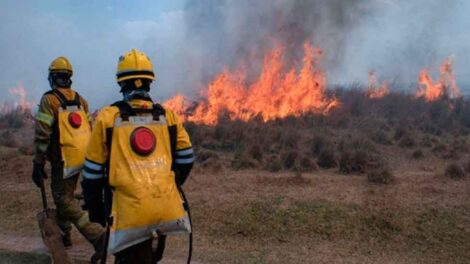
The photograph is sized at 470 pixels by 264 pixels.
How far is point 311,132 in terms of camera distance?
62.1 feet

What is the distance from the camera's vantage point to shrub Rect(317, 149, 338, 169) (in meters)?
13.1

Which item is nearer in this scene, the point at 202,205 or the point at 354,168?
the point at 202,205

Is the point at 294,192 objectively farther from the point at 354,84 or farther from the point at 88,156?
the point at 354,84

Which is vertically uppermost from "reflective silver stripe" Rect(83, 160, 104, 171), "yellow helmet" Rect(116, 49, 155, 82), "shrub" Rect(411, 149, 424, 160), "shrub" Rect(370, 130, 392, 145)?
"yellow helmet" Rect(116, 49, 155, 82)

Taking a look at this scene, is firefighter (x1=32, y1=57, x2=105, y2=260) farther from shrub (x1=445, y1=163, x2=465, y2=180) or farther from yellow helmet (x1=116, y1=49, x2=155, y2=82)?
shrub (x1=445, y1=163, x2=465, y2=180)

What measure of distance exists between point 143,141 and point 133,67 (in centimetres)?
58

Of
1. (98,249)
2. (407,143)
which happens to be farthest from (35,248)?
(407,143)

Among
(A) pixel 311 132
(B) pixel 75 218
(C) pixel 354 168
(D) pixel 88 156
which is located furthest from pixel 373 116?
(D) pixel 88 156

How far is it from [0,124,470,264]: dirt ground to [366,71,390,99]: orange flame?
19.7m

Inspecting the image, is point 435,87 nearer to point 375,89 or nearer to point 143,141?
point 375,89

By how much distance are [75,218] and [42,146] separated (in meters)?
0.89

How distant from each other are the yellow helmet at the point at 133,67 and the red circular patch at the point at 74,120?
200 cm

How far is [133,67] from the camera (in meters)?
3.64

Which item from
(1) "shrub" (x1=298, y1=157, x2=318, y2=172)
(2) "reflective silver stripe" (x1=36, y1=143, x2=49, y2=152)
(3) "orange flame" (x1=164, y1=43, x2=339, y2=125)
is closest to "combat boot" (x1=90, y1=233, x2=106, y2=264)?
(2) "reflective silver stripe" (x1=36, y1=143, x2=49, y2=152)
